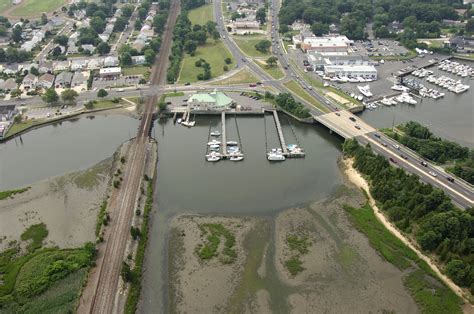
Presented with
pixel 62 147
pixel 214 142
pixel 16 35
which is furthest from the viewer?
pixel 16 35

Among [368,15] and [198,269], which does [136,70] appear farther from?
[368,15]

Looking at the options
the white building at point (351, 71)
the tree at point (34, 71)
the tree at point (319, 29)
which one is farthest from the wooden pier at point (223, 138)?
the tree at point (319, 29)

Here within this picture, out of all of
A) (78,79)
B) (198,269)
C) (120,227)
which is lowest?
(198,269)

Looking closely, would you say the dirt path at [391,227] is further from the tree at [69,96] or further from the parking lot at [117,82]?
the tree at [69,96]

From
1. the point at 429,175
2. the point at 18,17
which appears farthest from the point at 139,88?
the point at 18,17

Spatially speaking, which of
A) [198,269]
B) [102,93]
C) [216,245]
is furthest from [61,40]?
[198,269]

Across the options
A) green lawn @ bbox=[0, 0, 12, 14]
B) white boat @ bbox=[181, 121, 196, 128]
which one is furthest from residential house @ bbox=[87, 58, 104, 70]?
green lawn @ bbox=[0, 0, 12, 14]
